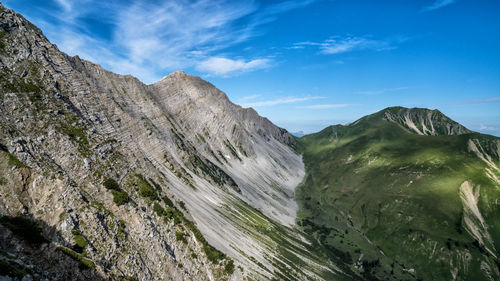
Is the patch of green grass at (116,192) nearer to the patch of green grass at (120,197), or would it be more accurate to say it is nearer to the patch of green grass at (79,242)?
the patch of green grass at (120,197)

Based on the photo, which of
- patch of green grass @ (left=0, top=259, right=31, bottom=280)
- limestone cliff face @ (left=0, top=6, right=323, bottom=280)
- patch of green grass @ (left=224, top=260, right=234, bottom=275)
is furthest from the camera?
patch of green grass @ (left=224, top=260, right=234, bottom=275)

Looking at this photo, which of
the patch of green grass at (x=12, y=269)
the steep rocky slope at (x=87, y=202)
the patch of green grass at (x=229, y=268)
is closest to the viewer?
the patch of green grass at (x=12, y=269)

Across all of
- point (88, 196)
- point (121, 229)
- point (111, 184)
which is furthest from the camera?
point (111, 184)

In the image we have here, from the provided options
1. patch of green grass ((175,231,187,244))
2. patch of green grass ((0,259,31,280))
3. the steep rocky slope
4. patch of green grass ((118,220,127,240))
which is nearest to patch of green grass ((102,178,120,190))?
the steep rocky slope

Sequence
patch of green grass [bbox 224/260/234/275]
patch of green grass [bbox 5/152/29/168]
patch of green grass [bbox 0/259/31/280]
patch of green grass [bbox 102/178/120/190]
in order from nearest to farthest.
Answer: patch of green grass [bbox 0/259/31/280] < patch of green grass [bbox 5/152/29/168] < patch of green grass [bbox 102/178/120/190] < patch of green grass [bbox 224/260/234/275]

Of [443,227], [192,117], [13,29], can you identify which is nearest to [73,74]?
[13,29]

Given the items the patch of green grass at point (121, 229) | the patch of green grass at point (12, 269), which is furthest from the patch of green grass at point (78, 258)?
the patch of green grass at point (121, 229)

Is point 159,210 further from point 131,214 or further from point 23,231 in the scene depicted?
point 23,231

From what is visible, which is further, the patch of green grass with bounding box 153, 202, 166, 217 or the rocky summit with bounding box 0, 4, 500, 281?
the patch of green grass with bounding box 153, 202, 166, 217

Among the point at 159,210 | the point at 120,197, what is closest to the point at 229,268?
the point at 159,210

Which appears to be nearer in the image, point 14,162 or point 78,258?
point 78,258

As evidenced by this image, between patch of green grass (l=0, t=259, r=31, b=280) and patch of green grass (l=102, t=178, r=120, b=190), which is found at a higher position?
patch of green grass (l=102, t=178, r=120, b=190)

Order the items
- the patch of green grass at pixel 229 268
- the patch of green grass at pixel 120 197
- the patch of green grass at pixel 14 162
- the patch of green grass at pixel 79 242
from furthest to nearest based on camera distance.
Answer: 1. the patch of green grass at pixel 229 268
2. the patch of green grass at pixel 120 197
3. the patch of green grass at pixel 14 162
4. the patch of green grass at pixel 79 242

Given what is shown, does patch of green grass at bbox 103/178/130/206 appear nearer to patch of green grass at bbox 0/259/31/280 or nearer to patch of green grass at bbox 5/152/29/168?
patch of green grass at bbox 5/152/29/168
